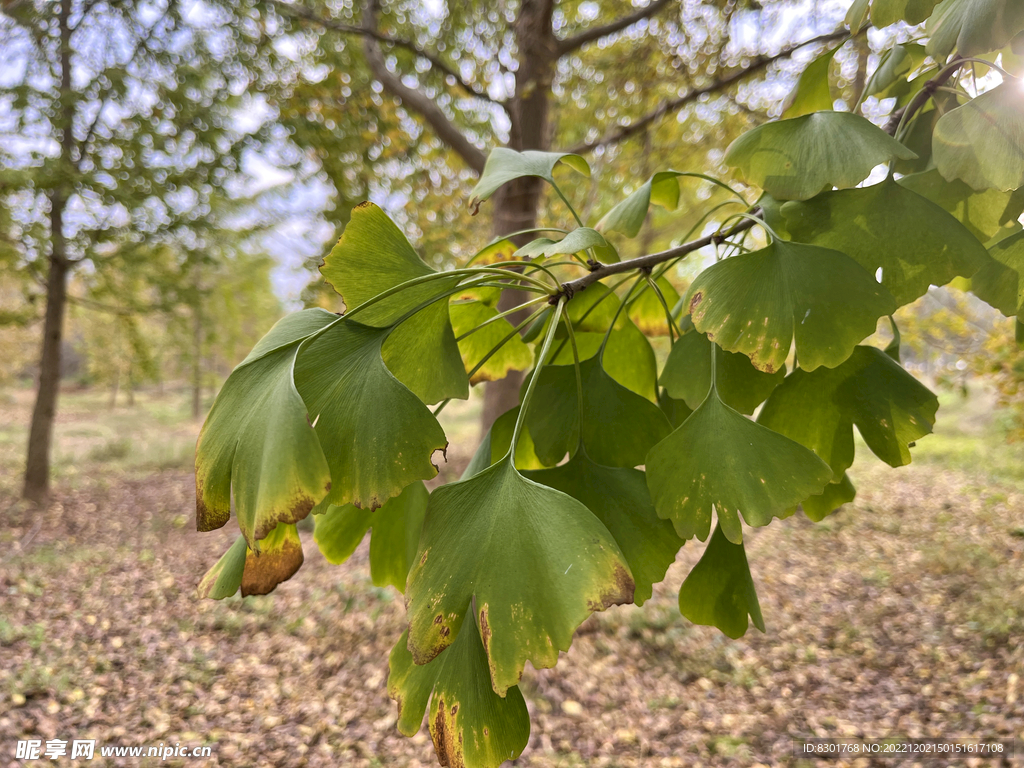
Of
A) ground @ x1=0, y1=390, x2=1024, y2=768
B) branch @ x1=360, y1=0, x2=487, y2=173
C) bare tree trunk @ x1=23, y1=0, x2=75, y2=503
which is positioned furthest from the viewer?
bare tree trunk @ x1=23, y1=0, x2=75, y2=503

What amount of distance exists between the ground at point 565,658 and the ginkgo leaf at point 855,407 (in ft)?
7.57

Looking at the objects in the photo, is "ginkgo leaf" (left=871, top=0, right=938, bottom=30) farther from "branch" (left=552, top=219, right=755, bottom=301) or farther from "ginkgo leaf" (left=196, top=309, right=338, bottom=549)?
→ "ginkgo leaf" (left=196, top=309, right=338, bottom=549)

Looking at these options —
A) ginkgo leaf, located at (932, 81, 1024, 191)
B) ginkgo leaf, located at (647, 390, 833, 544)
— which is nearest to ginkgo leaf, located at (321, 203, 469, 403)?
ginkgo leaf, located at (647, 390, 833, 544)

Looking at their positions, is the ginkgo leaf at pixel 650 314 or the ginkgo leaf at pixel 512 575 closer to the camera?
the ginkgo leaf at pixel 512 575

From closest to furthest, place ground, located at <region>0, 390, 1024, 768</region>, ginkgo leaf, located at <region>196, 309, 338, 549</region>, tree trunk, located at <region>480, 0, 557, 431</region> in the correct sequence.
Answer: ginkgo leaf, located at <region>196, 309, 338, 549</region> → ground, located at <region>0, 390, 1024, 768</region> → tree trunk, located at <region>480, 0, 557, 431</region>

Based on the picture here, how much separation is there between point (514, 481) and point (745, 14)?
3.79 meters

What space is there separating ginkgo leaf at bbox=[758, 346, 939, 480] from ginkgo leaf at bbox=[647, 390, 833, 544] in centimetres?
12

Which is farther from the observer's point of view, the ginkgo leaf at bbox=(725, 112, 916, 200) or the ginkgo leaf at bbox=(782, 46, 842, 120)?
the ginkgo leaf at bbox=(782, 46, 842, 120)

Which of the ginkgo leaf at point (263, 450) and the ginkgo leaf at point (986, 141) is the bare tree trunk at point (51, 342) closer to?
the ginkgo leaf at point (263, 450)

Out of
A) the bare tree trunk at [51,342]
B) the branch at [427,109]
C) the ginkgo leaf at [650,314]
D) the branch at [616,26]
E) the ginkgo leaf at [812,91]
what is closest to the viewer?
the ginkgo leaf at [812,91]

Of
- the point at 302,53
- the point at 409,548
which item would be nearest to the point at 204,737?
the point at 409,548

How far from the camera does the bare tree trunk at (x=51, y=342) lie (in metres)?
5.41

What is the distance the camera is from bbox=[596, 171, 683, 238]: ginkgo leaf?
712 millimetres

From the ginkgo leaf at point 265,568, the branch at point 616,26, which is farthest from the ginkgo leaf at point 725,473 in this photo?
the branch at point 616,26
